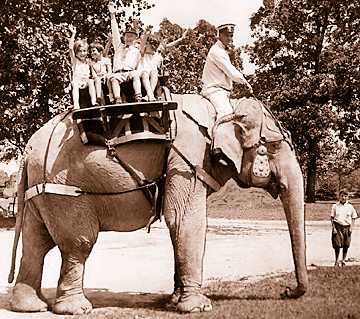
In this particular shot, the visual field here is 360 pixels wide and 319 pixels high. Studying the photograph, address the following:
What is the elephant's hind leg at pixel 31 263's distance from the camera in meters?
8.46

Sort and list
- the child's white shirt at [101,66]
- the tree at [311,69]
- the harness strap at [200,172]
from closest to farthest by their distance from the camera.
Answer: the harness strap at [200,172]
the child's white shirt at [101,66]
the tree at [311,69]

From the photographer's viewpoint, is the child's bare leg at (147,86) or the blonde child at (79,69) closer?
the child's bare leg at (147,86)

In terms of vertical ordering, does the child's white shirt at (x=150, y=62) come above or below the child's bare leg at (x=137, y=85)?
above

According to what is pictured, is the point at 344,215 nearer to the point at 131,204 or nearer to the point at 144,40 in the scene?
the point at 131,204

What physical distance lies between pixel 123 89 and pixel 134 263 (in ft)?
20.1

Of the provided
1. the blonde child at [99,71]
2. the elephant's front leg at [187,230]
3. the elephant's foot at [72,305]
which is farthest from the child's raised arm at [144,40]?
the elephant's foot at [72,305]

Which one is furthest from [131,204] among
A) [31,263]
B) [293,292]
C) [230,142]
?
[293,292]

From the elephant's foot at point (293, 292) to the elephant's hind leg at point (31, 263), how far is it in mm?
2928

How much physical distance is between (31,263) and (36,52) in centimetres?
1769

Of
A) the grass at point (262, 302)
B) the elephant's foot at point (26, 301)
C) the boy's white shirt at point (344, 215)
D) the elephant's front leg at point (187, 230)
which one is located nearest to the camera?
the grass at point (262, 302)

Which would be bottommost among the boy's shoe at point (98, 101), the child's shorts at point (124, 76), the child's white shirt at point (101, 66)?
the boy's shoe at point (98, 101)

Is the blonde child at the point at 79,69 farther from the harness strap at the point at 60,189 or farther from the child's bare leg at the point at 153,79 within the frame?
the harness strap at the point at 60,189

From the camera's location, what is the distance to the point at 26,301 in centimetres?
841

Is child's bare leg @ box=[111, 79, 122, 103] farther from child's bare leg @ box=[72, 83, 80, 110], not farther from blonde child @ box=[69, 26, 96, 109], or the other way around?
child's bare leg @ box=[72, 83, 80, 110]
